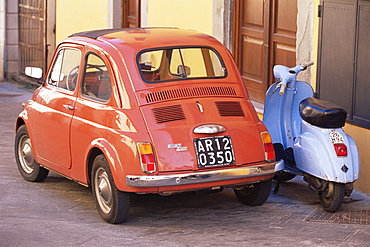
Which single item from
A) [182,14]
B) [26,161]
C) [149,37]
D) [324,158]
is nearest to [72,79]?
[149,37]

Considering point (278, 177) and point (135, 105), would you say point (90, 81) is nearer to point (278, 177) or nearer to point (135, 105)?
point (135, 105)

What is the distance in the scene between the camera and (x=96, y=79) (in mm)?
7535

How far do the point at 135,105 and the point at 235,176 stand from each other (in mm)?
1074

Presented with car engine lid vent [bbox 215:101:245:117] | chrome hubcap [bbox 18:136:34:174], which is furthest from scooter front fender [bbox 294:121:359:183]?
chrome hubcap [bbox 18:136:34:174]

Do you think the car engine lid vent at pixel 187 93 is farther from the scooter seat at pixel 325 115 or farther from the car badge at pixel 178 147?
the scooter seat at pixel 325 115

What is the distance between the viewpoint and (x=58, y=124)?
7.89 metres

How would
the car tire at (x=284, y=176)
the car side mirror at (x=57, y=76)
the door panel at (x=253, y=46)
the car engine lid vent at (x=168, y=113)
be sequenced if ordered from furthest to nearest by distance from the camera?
the door panel at (x=253, y=46)
the car tire at (x=284, y=176)
the car side mirror at (x=57, y=76)
the car engine lid vent at (x=168, y=113)

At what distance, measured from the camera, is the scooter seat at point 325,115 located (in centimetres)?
728

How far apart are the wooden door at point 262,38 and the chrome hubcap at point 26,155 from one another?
3228mm

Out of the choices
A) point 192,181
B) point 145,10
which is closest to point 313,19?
point 192,181

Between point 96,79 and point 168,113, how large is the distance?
0.92 meters

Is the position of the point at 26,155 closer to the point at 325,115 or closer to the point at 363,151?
the point at 325,115

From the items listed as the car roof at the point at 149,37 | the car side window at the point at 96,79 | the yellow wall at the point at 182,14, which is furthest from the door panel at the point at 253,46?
the car side window at the point at 96,79

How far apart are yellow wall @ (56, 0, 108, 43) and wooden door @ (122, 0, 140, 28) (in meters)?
0.33
